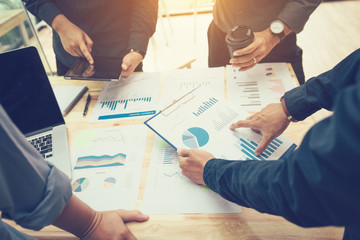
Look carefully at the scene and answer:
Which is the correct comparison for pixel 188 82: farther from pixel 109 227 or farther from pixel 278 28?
pixel 109 227

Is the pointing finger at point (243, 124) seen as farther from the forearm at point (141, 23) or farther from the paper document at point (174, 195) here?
the forearm at point (141, 23)

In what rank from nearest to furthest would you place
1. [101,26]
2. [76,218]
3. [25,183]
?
[25,183] < [76,218] < [101,26]

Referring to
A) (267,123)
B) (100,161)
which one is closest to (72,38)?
(100,161)

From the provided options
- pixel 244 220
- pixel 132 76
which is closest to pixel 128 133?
pixel 132 76

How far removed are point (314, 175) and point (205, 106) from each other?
644 millimetres

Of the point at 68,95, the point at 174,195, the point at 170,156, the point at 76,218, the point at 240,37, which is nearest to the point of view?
the point at 76,218

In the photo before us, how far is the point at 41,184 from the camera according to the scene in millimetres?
538

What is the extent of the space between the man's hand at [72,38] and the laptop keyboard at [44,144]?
424mm

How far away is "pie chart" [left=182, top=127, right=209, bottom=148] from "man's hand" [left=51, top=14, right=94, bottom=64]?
2.07ft

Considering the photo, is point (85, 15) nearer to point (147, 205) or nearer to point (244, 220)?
point (147, 205)

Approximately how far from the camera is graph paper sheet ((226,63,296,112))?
3.52 ft

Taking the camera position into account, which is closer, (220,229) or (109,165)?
(220,229)

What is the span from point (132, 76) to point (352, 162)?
116 cm

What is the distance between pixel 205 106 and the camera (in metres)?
1.03
